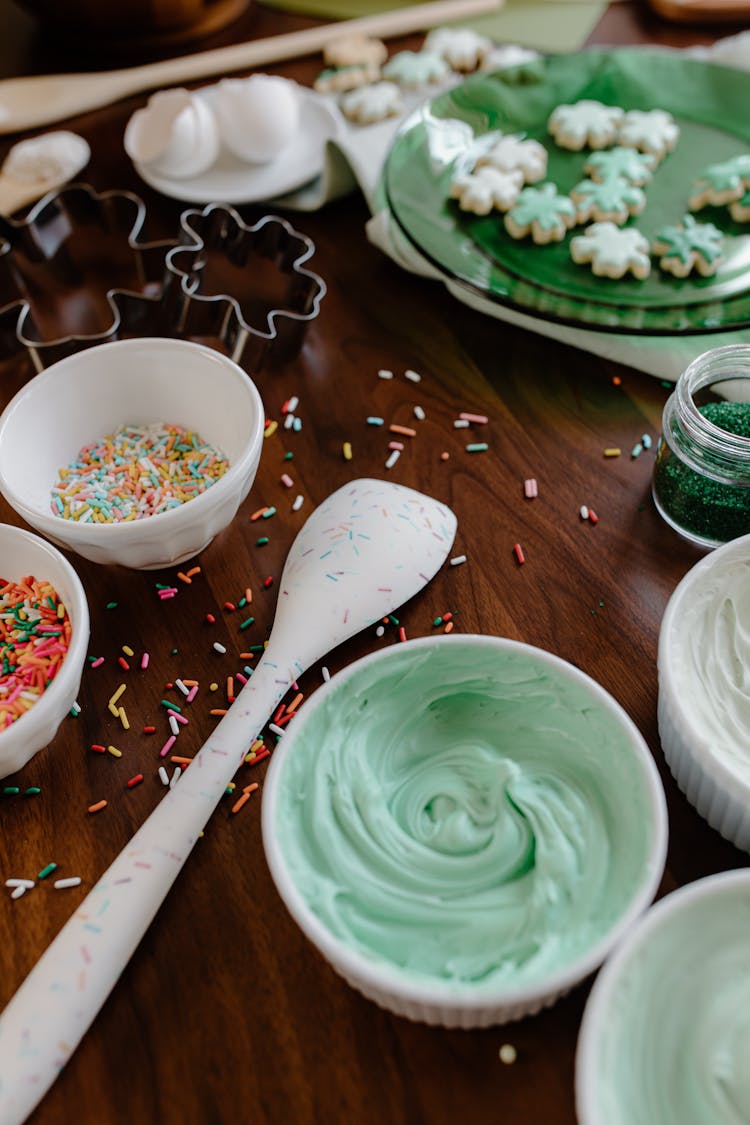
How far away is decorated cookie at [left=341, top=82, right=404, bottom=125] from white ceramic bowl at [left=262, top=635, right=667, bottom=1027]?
103 centimetres

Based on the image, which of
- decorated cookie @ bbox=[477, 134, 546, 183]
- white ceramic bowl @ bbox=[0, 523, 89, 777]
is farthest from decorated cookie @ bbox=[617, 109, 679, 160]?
white ceramic bowl @ bbox=[0, 523, 89, 777]

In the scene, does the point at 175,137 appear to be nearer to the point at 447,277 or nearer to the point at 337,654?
the point at 447,277

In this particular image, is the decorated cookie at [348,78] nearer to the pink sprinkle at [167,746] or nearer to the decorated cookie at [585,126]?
the decorated cookie at [585,126]

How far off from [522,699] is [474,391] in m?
0.54

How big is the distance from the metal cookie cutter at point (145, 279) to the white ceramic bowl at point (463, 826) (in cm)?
60

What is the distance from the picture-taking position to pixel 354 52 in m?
1.72

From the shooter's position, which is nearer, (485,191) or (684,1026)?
(684,1026)

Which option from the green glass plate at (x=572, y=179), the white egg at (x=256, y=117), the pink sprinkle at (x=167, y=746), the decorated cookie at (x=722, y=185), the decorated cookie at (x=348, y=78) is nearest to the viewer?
the pink sprinkle at (x=167, y=746)

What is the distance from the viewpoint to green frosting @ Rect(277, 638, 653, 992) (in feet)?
2.55

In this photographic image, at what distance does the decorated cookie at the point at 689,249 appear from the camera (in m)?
1.30

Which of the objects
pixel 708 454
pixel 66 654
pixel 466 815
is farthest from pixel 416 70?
pixel 466 815

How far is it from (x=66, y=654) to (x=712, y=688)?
1.99 feet

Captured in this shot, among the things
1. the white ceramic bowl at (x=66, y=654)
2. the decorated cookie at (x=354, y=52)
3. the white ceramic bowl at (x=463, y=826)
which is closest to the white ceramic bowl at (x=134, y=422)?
the white ceramic bowl at (x=66, y=654)

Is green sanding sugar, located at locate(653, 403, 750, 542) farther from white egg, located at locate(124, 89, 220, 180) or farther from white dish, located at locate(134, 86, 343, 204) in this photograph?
white egg, located at locate(124, 89, 220, 180)
